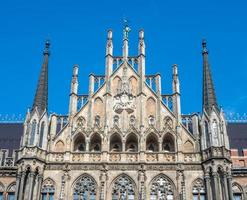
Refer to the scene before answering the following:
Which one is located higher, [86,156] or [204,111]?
[204,111]

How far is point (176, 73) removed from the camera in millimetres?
30062

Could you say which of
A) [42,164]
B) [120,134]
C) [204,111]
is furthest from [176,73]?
[42,164]

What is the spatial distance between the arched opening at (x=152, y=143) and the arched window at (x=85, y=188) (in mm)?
4236

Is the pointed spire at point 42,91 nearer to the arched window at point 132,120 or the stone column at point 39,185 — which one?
the stone column at point 39,185

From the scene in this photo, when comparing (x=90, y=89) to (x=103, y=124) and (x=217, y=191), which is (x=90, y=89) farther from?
(x=217, y=191)

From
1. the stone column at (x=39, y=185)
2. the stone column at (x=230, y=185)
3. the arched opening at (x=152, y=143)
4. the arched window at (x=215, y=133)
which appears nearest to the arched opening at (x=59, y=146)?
the stone column at (x=39, y=185)

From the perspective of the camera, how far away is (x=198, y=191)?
2623cm

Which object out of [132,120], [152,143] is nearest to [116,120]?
[132,120]

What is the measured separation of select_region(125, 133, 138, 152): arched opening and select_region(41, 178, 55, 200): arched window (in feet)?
16.5

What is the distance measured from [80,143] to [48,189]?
3.72 m

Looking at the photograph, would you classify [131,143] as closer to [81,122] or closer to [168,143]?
[168,143]

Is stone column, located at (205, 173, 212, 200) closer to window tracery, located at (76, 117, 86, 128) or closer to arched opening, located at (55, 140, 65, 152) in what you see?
window tracery, located at (76, 117, 86, 128)

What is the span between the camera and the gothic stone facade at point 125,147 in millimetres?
26219

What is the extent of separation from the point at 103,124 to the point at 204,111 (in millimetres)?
6345
